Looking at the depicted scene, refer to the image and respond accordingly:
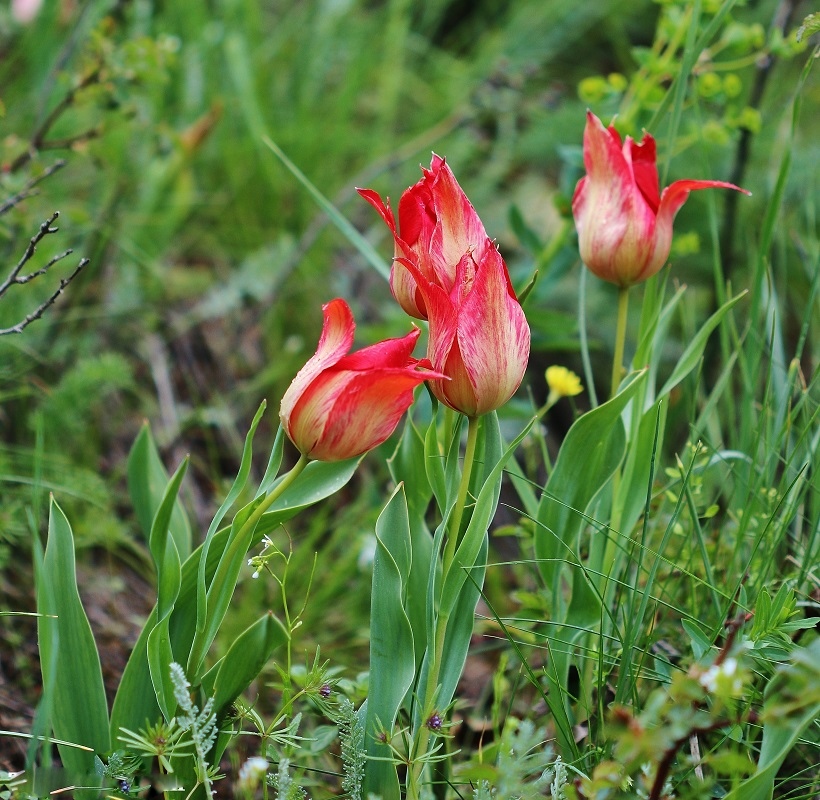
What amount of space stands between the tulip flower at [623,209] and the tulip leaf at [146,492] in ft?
1.62

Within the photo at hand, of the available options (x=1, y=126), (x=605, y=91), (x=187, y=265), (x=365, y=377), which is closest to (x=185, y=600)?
(x=365, y=377)

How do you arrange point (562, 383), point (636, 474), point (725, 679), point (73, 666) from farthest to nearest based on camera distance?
point (562, 383) → point (636, 474) → point (73, 666) → point (725, 679)

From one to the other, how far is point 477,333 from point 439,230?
0.10 meters

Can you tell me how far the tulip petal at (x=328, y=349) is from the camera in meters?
0.69

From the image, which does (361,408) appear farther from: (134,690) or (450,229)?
(134,690)

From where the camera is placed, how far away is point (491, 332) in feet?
2.21

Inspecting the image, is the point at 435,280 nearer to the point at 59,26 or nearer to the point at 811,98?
the point at 59,26

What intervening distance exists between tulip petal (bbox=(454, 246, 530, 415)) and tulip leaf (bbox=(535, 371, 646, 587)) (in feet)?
0.51

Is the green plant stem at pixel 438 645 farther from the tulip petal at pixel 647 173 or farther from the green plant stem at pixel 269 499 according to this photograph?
the tulip petal at pixel 647 173

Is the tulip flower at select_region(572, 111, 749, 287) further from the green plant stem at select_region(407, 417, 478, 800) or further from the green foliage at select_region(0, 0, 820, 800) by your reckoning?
the green plant stem at select_region(407, 417, 478, 800)

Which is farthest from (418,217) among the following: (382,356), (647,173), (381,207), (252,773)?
(252,773)

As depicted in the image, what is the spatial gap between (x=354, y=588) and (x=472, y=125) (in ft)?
4.24

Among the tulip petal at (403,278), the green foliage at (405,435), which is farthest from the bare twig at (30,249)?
the tulip petal at (403,278)

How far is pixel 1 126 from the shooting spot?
6.20 feet
